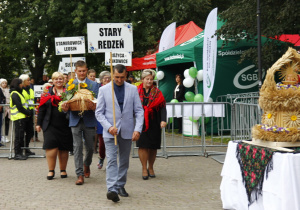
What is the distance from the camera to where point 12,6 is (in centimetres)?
3200

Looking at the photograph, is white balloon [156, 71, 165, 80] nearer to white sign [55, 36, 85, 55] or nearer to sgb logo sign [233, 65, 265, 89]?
sgb logo sign [233, 65, 265, 89]

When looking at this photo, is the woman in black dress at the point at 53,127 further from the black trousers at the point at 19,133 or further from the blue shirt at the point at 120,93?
the black trousers at the point at 19,133

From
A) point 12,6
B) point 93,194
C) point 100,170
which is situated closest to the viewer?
point 93,194

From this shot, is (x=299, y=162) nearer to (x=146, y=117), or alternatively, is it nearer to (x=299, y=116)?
(x=299, y=116)

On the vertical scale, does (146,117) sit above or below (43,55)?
below

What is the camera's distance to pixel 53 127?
31.2 feet

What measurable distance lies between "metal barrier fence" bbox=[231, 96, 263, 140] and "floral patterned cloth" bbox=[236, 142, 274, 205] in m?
1.93

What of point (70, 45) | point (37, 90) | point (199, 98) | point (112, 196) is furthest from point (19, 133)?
point (199, 98)

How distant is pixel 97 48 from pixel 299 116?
11.2 feet

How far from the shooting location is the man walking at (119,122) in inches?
291

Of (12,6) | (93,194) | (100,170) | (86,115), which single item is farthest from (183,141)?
(12,6)

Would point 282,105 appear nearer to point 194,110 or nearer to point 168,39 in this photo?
point 194,110

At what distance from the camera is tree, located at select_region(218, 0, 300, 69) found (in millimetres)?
15312

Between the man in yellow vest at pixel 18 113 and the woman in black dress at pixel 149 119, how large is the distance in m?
3.90
